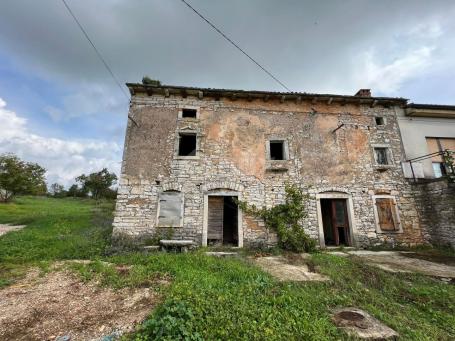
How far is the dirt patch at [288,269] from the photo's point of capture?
5298mm

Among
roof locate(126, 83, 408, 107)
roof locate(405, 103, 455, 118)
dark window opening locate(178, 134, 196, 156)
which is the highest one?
roof locate(126, 83, 408, 107)

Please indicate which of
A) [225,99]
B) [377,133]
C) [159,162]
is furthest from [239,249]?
[377,133]

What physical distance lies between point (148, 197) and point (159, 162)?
59.4 inches

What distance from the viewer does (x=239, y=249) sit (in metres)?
7.98

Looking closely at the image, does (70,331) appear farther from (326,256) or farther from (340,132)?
(340,132)

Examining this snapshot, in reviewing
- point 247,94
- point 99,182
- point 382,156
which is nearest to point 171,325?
point 247,94

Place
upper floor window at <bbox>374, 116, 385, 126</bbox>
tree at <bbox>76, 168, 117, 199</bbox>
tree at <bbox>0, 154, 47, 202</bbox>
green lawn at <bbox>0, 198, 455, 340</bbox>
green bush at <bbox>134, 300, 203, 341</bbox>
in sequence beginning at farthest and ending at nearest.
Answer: tree at <bbox>76, 168, 117, 199</bbox> < tree at <bbox>0, 154, 47, 202</bbox> < upper floor window at <bbox>374, 116, 385, 126</bbox> < green lawn at <bbox>0, 198, 455, 340</bbox> < green bush at <bbox>134, 300, 203, 341</bbox>

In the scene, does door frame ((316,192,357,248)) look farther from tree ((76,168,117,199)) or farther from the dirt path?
tree ((76,168,117,199))

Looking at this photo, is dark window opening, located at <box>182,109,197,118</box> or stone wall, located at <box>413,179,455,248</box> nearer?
stone wall, located at <box>413,179,455,248</box>

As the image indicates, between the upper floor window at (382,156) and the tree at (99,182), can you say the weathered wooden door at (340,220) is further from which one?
the tree at (99,182)

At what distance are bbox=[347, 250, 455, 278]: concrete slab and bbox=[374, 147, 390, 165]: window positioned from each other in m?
4.00

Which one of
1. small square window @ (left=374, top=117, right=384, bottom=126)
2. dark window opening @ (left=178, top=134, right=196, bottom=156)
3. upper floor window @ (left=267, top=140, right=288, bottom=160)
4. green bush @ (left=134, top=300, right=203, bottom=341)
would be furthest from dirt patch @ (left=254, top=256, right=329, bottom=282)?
small square window @ (left=374, top=117, right=384, bottom=126)

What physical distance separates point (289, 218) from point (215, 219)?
3026mm

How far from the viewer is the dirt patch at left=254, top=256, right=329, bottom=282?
5.30m
